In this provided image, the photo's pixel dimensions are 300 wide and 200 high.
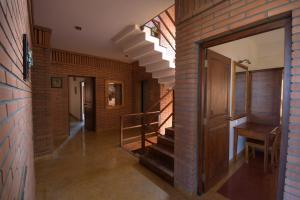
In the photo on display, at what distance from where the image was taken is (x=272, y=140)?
279 cm

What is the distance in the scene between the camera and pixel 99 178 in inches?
97.7

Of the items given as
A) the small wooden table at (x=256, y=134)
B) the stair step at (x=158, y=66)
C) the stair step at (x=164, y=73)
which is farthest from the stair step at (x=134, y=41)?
the small wooden table at (x=256, y=134)

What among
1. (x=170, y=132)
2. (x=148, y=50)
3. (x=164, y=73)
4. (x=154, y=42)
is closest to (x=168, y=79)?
(x=164, y=73)

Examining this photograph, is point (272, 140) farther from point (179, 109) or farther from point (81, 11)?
point (81, 11)

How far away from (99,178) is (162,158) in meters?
1.21

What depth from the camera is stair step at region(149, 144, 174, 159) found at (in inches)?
102

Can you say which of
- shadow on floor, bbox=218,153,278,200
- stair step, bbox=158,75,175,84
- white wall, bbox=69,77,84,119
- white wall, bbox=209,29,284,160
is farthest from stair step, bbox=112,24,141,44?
white wall, bbox=69,77,84,119

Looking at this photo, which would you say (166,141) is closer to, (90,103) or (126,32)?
(126,32)

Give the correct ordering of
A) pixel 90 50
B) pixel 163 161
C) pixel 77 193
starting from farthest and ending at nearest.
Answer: pixel 90 50 → pixel 163 161 → pixel 77 193

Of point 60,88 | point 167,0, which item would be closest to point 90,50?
point 60,88

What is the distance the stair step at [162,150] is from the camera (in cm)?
260

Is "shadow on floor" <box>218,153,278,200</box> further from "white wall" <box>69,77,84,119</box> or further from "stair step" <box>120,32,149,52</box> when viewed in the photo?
"white wall" <box>69,77,84,119</box>

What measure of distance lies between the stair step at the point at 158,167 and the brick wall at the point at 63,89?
230 centimetres

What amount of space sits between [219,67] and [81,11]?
2592 millimetres
